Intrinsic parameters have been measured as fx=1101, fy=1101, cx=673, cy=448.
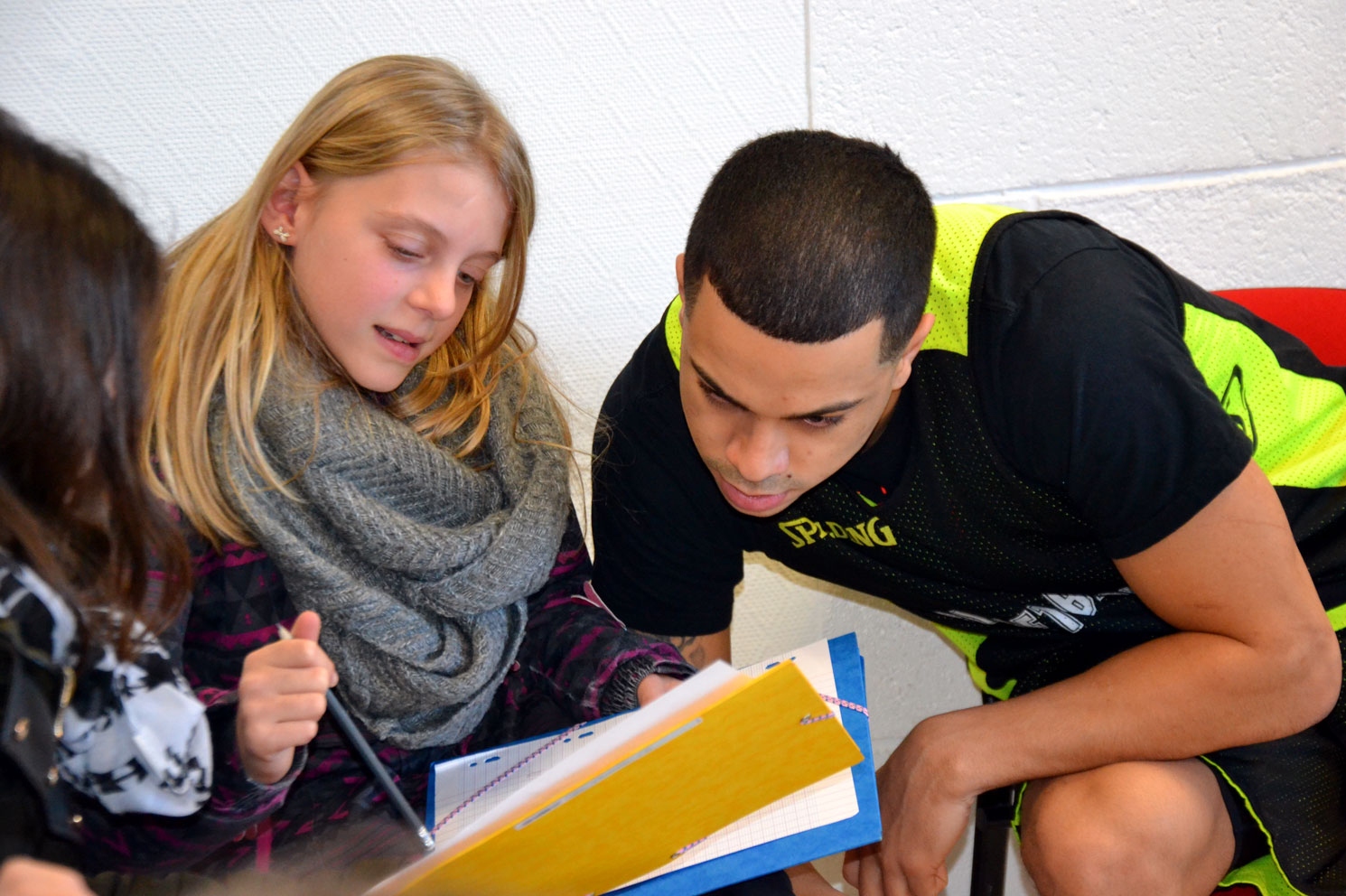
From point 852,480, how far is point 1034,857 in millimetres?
400

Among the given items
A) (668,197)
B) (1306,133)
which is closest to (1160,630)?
(668,197)

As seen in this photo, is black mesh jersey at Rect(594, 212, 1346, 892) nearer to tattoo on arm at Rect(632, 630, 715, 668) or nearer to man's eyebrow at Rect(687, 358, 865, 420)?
tattoo on arm at Rect(632, 630, 715, 668)

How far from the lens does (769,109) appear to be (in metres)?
1.52

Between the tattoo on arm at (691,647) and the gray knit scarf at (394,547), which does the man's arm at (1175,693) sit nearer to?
the tattoo on arm at (691,647)

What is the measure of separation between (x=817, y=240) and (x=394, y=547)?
0.51m

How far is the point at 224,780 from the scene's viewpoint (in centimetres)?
89

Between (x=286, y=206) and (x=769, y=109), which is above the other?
(x=286, y=206)

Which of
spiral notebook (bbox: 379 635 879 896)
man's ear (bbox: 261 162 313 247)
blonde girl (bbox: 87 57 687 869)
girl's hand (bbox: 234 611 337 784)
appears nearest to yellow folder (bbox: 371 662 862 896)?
spiral notebook (bbox: 379 635 879 896)

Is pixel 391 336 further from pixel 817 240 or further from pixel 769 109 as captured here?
pixel 769 109

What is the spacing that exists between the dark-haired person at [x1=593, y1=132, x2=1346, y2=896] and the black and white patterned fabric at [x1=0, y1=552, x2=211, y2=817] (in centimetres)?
51

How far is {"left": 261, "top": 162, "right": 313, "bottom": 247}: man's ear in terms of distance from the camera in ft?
3.73

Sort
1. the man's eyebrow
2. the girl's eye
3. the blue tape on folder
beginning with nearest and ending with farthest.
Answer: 1. the blue tape on folder
2. the man's eyebrow
3. the girl's eye

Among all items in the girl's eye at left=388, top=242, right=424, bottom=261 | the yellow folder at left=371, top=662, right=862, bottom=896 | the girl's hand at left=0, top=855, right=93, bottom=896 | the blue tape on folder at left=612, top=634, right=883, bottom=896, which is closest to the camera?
the girl's hand at left=0, top=855, right=93, bottom=896

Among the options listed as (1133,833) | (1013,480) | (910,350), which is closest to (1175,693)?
(1133,833)
